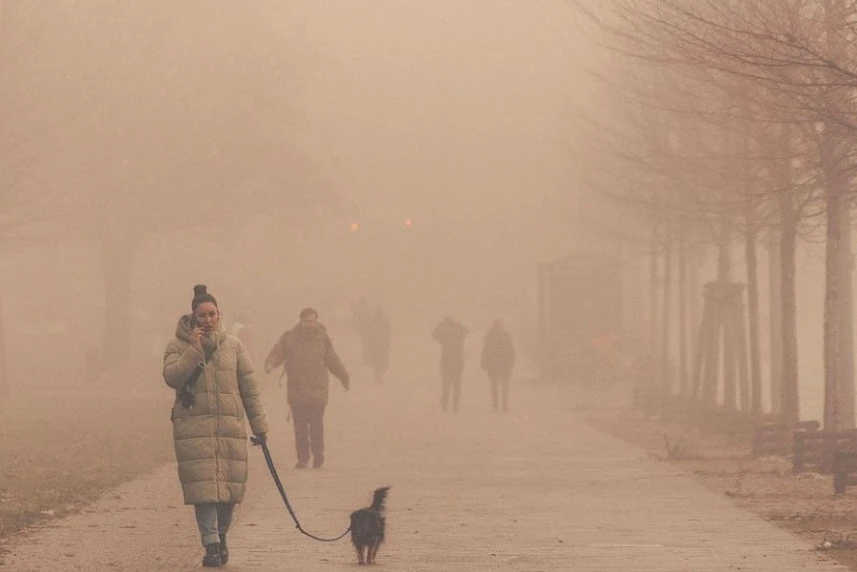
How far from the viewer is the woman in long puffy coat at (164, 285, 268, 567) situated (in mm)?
10961

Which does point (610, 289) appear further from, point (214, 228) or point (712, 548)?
point (712, 548)

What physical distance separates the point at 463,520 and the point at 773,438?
797cm

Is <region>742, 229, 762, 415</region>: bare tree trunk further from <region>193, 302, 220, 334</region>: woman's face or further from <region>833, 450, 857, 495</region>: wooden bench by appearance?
<region>193, 302, 220, 334</region>: woman's face

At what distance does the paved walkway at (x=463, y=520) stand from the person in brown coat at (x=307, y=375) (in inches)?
16.0

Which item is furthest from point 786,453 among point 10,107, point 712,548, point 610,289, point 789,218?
point 610,289

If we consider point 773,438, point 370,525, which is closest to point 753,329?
point 773,438

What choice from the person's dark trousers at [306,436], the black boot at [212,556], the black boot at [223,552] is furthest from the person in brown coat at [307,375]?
the black boot at [212,556]

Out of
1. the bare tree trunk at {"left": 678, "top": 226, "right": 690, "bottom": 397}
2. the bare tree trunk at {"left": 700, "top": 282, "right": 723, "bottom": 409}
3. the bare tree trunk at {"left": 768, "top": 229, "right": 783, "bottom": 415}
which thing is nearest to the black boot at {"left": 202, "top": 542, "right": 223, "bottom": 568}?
the bare tree trunk at {"left": 700, "top": 282, "right": 723, "bottom": 409}

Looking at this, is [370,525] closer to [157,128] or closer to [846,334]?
[846,334]

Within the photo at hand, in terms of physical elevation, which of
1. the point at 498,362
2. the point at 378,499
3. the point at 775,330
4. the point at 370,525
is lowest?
the point at 370,525

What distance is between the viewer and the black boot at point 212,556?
36.3 ft

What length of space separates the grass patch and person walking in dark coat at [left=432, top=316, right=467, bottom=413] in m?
4.73

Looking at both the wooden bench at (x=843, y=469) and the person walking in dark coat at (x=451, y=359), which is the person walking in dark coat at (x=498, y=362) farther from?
the wooden bench at (x=843, y=469)

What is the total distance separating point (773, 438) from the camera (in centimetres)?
2125
